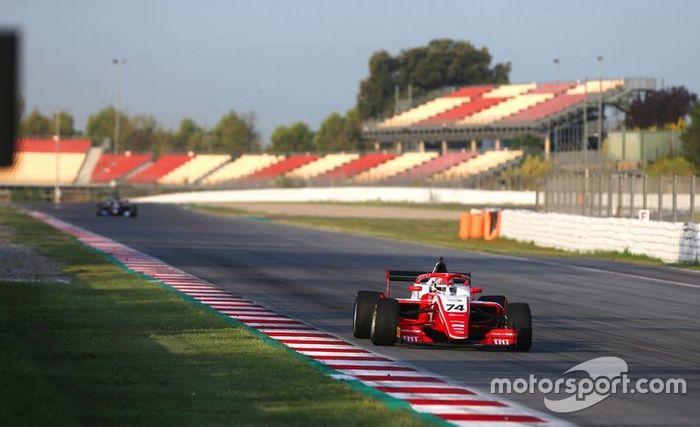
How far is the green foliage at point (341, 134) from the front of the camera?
165 meters

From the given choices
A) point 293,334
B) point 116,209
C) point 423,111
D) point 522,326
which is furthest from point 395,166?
point 522,326

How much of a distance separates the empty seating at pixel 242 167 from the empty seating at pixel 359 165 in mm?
10304

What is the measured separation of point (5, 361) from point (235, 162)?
4361 inches

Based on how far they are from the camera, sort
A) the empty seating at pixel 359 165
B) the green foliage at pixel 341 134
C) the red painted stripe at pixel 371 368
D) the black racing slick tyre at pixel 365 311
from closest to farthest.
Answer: the red painted stripe at pixel 371 368
the black racing slick tyre at pixel 365 311
the empty seating at pixel 359 165
the green foliage at pixel 341 134

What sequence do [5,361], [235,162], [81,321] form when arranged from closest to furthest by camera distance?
[5,361] → [81,321] → [235,162]

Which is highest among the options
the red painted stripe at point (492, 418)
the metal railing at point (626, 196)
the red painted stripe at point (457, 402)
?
the metal railing at point (626, 196)

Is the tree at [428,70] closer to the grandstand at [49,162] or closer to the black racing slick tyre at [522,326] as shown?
the grandstand at [49,162]

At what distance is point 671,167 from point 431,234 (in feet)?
92.8

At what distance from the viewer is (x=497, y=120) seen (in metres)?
108

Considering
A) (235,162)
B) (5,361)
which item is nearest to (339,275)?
(5,361)

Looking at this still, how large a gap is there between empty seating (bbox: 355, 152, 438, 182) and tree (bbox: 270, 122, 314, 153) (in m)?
74.7

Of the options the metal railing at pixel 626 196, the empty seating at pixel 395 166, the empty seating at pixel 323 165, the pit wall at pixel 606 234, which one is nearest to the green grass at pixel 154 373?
the pit wall at pixel 606 234

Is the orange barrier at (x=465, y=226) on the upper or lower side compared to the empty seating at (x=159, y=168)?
lower

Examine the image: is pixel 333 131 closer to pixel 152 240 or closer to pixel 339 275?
pixel 152 240
